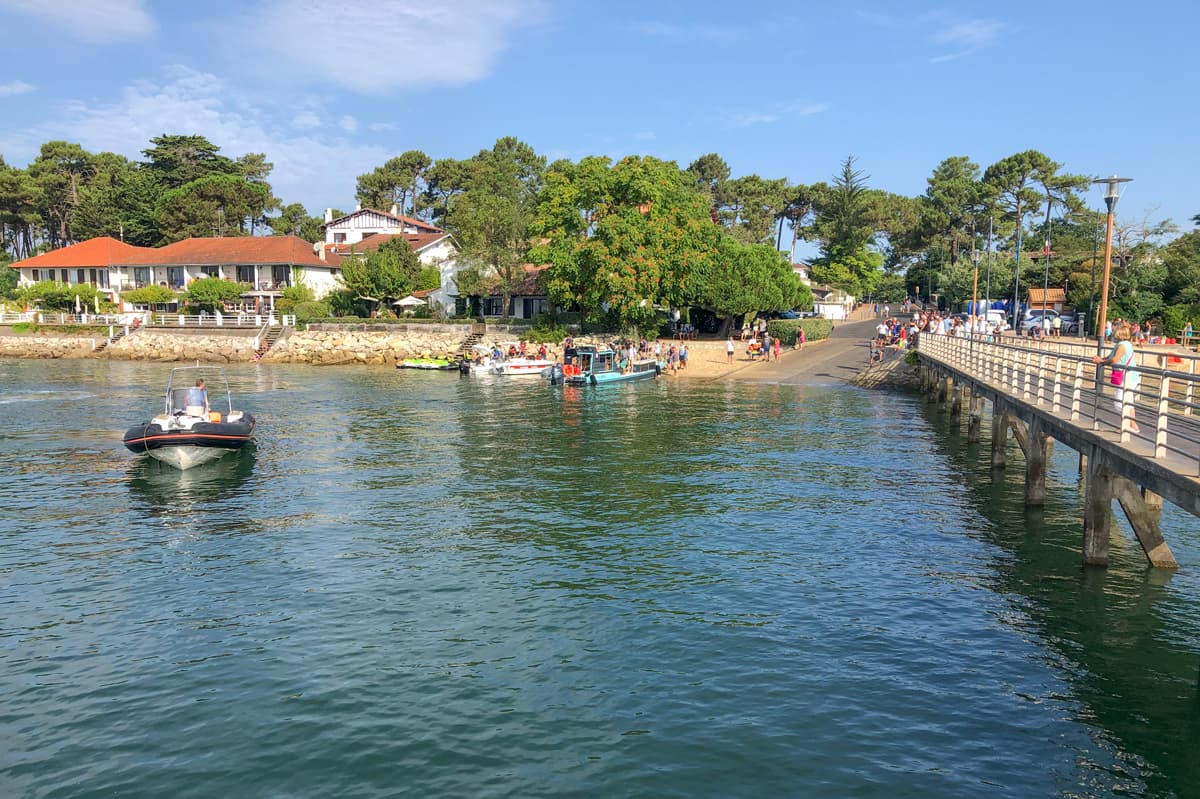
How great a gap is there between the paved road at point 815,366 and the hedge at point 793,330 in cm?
118

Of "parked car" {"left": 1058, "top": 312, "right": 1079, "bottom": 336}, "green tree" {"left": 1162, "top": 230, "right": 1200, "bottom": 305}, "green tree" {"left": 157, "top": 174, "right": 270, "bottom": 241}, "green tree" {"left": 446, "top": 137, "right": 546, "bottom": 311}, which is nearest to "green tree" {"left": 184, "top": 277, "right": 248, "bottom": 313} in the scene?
"green tree" {"left": 157, "top": 174, "right": 270, "bottom": 241}

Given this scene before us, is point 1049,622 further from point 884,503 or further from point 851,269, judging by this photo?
point 851,269

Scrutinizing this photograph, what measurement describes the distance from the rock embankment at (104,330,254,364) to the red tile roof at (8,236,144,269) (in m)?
15.3

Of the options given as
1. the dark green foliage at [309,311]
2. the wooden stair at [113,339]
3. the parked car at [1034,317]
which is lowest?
the wooden stair at [113,339]

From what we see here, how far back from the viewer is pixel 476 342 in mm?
72688

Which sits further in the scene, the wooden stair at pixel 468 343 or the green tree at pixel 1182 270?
the wooden stair at pixel 468 343

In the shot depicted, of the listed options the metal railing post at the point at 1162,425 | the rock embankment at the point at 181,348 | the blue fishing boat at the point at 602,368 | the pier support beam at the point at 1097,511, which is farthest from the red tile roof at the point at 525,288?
the metal railing post at the point at 1162,425

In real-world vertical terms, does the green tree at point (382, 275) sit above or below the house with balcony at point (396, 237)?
below

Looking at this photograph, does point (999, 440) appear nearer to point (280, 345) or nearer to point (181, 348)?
point (280, 345)

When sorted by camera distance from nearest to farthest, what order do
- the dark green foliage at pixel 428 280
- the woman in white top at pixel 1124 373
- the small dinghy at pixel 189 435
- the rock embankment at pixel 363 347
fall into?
the woman in white top at pixel 1124 373 < the small dinghy at pixel 189 435 < the rock embankment at pixel 363 347 < the dark green foliage at pixel 428 280

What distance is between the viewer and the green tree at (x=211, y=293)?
8225 cm

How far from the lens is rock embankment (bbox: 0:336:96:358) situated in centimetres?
7856

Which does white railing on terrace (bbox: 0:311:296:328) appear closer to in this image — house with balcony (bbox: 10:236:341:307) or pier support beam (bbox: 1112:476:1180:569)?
house with balcony (bbox: 10:236:341:307)

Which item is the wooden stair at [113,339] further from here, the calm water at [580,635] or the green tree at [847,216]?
the green tree at [847,216]
